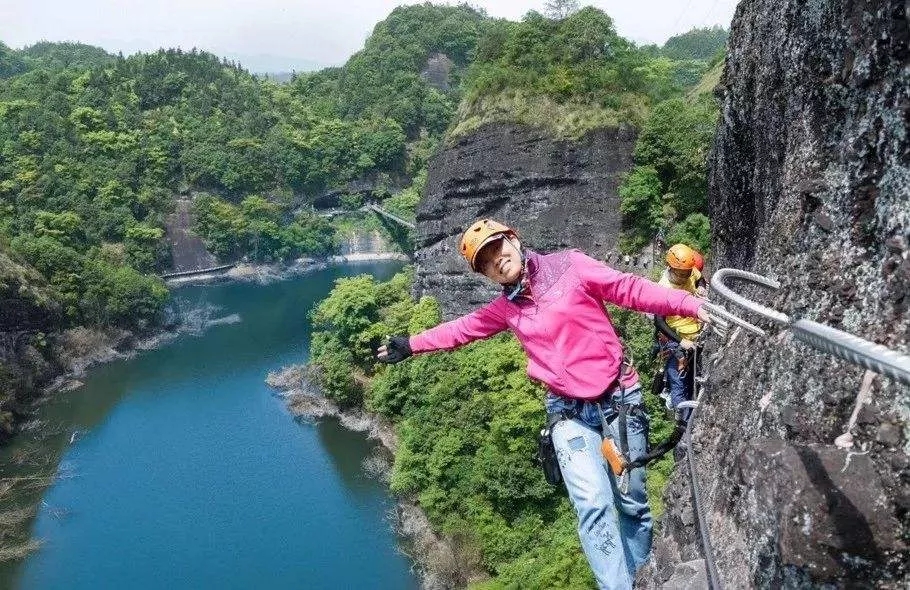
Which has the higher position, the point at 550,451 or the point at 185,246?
the point at 550,451

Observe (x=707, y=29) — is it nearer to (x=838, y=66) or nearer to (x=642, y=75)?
(x=642, y=75)

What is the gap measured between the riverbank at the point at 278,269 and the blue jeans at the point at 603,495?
5207 cm

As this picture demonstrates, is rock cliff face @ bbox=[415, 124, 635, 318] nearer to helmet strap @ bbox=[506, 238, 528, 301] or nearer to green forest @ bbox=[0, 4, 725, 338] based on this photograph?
green forest @ bbox=[0, 4, 725, 338]

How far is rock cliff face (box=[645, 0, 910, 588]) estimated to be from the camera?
1775 mm

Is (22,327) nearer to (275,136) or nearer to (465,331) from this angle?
(275,136)

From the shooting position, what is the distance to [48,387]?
3503cm

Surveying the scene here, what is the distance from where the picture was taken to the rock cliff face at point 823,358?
1775mm

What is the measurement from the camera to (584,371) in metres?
3.36

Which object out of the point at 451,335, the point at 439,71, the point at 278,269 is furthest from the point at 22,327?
the point at 439,71

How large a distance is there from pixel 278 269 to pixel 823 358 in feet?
181

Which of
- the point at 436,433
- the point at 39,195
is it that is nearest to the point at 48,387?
the point at 39,195

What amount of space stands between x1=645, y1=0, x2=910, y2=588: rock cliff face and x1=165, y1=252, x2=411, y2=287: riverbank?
2078 inches

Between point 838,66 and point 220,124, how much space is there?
2611 inches

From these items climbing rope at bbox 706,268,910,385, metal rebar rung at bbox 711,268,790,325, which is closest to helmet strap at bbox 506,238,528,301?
metal rebar rung at bbox 711,268,790,325
